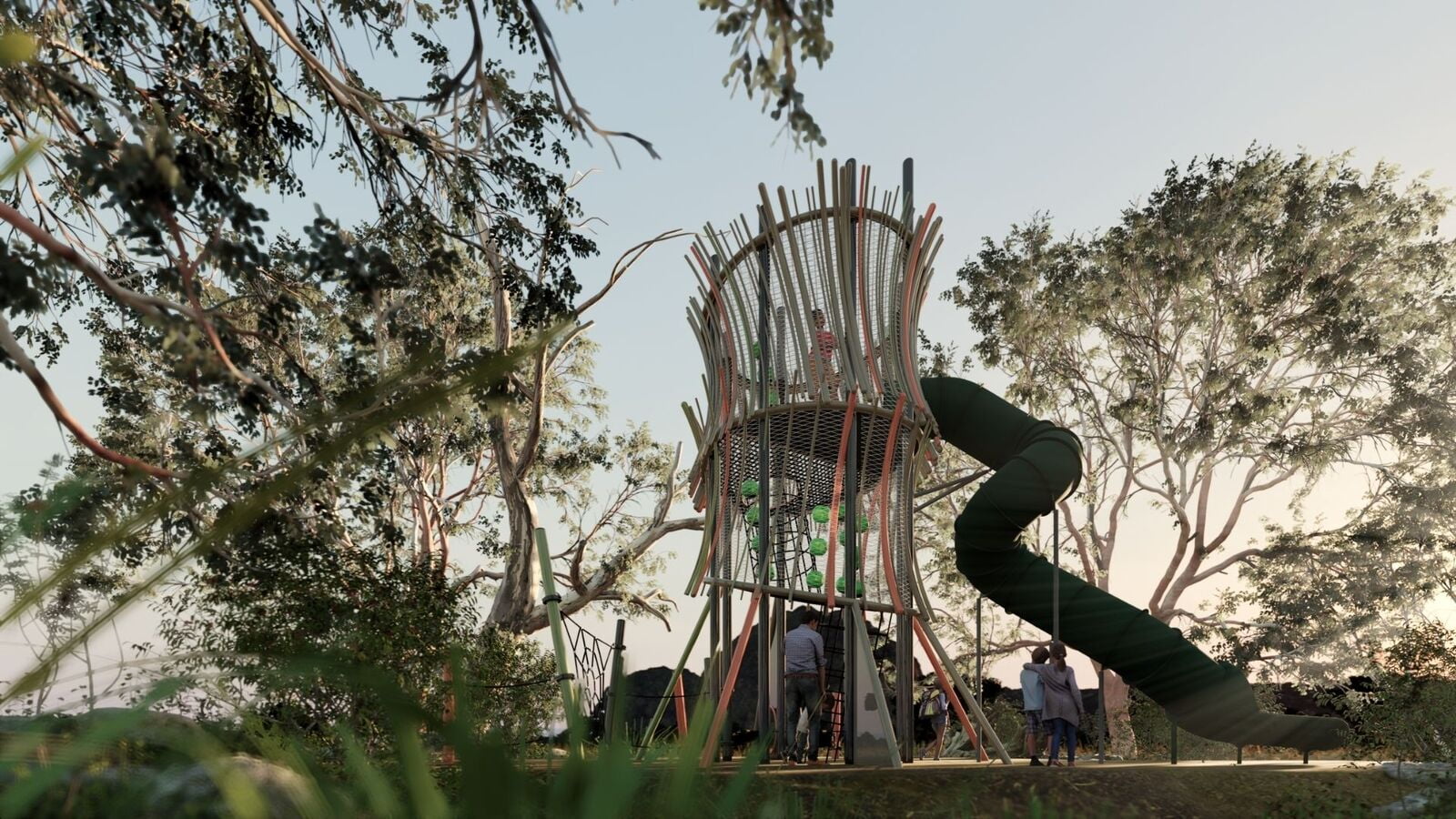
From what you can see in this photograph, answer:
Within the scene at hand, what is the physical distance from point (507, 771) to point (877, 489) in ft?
26.4

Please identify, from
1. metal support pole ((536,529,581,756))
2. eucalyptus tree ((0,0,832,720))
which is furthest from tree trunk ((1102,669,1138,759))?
metal support pole ((536,529,581,756))

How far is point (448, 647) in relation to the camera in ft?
2.08

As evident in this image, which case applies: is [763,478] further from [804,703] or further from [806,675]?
[804,703]

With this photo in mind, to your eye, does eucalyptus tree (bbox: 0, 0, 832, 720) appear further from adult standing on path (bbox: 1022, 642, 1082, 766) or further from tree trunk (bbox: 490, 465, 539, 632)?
adult standing on path (bbox: 1022, 642, 1082, 766)

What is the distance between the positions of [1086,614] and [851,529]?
12.7 ft

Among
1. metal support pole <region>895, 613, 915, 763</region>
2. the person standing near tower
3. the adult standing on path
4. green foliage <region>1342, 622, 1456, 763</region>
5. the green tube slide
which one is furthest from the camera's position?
green foliage <region>1342, 622, 1456, 763</region>

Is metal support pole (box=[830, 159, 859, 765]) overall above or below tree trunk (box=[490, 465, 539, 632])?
below

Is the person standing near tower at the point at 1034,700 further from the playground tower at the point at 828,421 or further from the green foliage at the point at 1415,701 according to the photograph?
the green foliage at the point at 1415,701

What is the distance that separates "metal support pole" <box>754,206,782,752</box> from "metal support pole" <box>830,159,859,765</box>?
49 centimetres

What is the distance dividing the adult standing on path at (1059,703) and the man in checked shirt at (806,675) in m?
1.87

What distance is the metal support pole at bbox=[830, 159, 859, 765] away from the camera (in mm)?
7945

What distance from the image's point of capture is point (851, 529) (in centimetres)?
806

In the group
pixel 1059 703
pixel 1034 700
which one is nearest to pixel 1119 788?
pixel 1059 703

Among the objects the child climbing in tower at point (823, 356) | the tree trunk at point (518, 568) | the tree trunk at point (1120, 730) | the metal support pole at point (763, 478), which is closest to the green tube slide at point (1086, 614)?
the child climbing in tower at point (823, 356)
